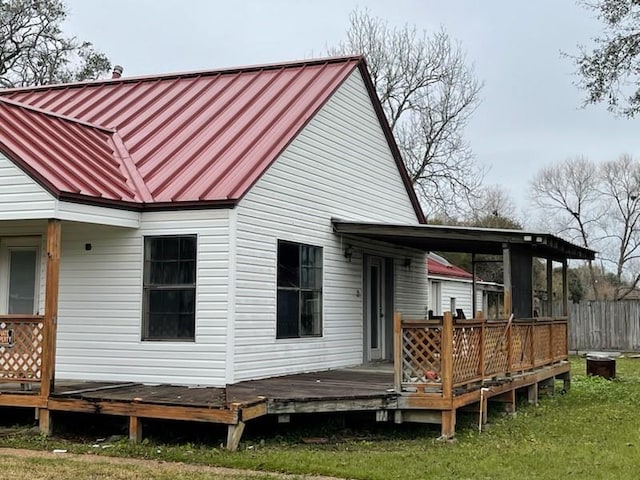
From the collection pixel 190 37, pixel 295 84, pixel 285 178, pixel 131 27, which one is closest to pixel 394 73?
pixel 190 37

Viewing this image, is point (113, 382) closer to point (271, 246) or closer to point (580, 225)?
point (271, 246)

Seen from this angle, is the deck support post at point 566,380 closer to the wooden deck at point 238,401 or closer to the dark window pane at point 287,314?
the wooden deck at point 238,401

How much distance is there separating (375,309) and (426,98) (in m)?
21.3

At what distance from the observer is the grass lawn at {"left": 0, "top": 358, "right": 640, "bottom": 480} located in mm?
8344

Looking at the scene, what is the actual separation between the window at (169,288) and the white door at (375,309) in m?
5.20

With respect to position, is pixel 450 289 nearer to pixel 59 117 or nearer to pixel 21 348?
pixel 59 117

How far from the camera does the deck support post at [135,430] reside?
9531 millimetres

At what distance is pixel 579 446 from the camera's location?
32.1 ft

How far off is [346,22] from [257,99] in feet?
73.8

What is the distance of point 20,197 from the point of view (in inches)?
404

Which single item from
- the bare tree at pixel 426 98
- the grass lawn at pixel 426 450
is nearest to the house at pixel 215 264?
the grass lawn at pixel 426 450

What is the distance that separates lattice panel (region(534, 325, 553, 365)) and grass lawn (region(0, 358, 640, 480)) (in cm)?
194

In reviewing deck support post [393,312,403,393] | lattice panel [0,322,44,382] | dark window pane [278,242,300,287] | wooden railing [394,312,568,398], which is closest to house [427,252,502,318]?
dark window pane [278,242,300,287]

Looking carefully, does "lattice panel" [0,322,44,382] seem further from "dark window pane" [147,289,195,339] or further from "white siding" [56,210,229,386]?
"dark window pane" [147,289,195,339]
